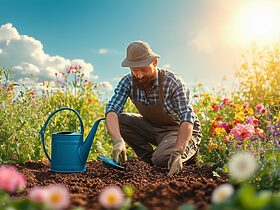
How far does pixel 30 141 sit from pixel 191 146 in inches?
59.4

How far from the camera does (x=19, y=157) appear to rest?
4395mm

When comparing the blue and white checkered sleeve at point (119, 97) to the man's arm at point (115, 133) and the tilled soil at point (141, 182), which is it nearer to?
the man's arm at point (115, 133)

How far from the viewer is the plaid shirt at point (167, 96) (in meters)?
3.86

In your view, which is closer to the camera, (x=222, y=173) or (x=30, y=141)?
(x=222, y=173)

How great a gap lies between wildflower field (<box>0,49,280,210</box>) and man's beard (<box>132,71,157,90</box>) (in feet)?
2.13

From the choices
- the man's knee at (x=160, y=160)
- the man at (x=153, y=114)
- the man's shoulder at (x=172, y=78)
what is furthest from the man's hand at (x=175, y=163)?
the man's shoulder at (x=172, y=78)

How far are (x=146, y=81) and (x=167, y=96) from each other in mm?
244

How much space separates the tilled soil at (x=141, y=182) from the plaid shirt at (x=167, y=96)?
490 millimetres

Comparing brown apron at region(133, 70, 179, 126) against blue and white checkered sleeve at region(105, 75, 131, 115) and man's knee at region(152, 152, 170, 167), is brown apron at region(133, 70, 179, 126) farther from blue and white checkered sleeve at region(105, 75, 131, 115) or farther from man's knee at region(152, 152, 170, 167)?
man's knee at region(152, 152, 170, 167)

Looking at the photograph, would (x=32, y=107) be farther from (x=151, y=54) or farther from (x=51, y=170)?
(x=151, y=54)

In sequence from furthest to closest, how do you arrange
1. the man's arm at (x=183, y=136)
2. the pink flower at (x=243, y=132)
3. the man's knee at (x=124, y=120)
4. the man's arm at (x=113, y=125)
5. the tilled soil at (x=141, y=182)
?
the man's knee at (x=124, y=120), the man's arm at (x=113, y=125), the man's arm at (x=183, y=136), the pink flower at (x=243, y=132), the tilled soil at (x=141, y=182)

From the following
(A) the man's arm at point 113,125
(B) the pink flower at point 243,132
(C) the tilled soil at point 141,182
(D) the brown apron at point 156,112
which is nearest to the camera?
(C) the tilled soil at point 141,182

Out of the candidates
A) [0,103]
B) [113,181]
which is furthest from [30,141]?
[113,181]

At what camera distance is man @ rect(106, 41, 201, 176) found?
3668 mm
